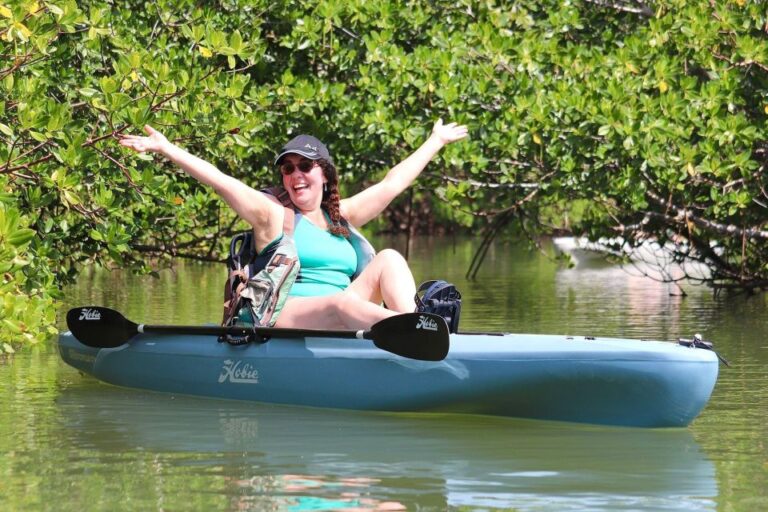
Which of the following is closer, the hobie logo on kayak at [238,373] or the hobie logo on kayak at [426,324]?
the hobie logo on kayak at [426,324]

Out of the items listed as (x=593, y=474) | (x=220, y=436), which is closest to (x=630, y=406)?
(x=593, y=474)

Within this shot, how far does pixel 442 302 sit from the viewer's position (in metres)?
7.35

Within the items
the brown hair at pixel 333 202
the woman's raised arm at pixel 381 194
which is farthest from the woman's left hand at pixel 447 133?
the brown hair at pixel 333 202

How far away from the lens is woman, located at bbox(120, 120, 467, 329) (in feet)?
24.5

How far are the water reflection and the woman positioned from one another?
54 cm

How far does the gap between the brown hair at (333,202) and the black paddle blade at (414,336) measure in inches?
35.1

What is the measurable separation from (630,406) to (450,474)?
130cm

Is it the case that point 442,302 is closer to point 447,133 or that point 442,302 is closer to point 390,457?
point 390,457

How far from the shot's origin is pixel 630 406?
6.83 meters

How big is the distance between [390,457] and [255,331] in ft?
5.81

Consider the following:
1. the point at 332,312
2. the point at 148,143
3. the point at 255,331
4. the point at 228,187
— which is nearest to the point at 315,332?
the point at 332,312

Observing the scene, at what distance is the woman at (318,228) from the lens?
745 centimetres

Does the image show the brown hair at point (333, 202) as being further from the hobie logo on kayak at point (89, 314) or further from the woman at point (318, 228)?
the hobie logo on kayak at point (89, 314)

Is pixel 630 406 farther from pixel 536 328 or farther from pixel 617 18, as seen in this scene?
pixel 617 18
